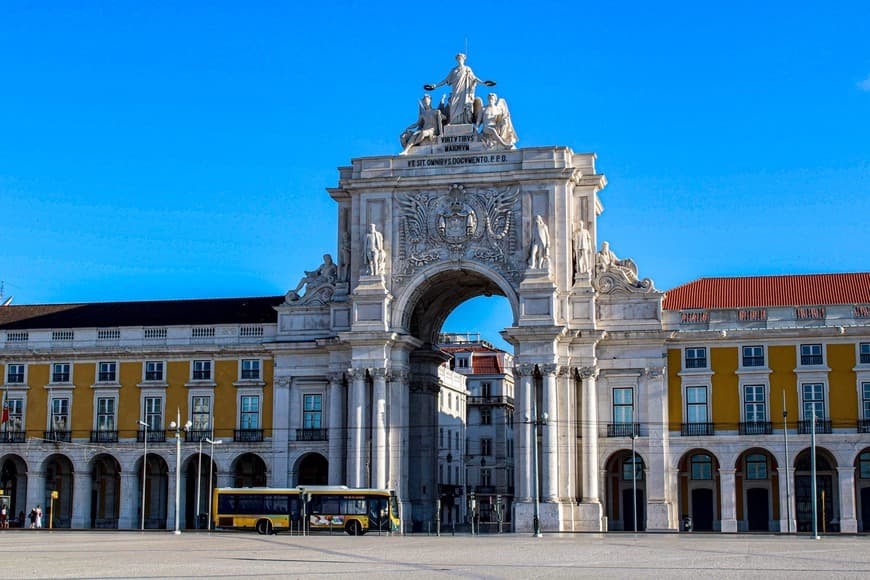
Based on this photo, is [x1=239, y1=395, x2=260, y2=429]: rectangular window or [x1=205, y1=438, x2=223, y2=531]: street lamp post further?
[x1=239, y1=395, x2=260, y2=429]: rectangular window

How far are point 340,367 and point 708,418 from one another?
67.0 feet

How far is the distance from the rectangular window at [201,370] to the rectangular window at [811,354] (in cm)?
3371

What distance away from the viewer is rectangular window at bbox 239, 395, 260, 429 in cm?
7975

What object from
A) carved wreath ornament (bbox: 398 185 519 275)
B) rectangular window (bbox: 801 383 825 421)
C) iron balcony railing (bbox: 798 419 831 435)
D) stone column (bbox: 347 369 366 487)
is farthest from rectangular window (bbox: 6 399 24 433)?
rectangular window (bbox: 801 383 825 421)

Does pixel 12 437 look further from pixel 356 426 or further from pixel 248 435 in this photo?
pixel 356 426

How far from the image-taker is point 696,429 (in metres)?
73.4

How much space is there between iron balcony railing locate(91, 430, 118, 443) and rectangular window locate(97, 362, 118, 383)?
3.04 metres

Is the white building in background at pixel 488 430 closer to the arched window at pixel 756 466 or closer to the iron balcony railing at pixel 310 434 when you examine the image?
the iron balcony railing at pixel 310 434

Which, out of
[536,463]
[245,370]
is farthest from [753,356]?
[245,370]

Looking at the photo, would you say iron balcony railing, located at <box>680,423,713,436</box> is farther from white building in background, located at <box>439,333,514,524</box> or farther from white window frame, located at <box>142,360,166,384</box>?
white building in background, located at <box>439,333,514,524</box>

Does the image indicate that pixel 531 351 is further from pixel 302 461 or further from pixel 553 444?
pixel 302 461

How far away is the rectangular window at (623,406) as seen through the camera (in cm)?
7388

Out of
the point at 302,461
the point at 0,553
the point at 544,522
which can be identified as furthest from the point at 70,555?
the point at 302,461

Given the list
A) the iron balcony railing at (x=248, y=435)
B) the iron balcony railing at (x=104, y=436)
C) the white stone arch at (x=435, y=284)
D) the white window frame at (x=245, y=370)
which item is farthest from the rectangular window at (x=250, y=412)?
the white stone arch at (x=435, y=284)
